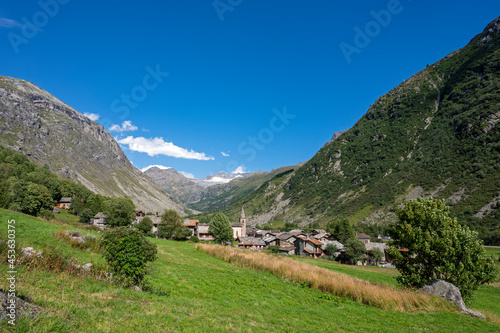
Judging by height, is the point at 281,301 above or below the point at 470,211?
below

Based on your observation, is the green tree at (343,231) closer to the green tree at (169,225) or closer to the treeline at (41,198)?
the green tree at (169,225)

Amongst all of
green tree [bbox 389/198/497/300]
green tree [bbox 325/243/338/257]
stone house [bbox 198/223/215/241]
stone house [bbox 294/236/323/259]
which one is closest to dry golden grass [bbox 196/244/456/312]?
green tree [bbox 389/198/497/300]

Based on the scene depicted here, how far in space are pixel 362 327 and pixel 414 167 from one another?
215622 millimetres

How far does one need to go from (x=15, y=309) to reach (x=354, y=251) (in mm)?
82061

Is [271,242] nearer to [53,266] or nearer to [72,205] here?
[72,205]

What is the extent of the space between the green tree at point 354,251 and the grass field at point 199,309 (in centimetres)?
6092

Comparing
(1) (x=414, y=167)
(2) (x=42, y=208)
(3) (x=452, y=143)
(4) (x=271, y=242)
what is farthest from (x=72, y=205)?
(3) (x=452, y=143)

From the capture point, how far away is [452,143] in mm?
182375

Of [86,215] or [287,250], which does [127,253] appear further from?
[86,215]

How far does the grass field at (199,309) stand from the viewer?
802 cm

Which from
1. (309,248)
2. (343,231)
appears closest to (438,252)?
(309,248)

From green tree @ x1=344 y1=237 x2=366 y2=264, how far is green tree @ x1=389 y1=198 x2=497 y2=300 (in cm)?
5661

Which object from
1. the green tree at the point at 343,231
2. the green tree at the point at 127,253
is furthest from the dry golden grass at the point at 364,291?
the green tree at the point at 343,231

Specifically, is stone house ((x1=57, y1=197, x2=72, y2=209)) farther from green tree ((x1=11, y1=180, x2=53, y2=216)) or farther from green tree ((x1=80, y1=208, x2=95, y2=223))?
green tree ((x1=11, y1=180, x2=53, y2=216))
